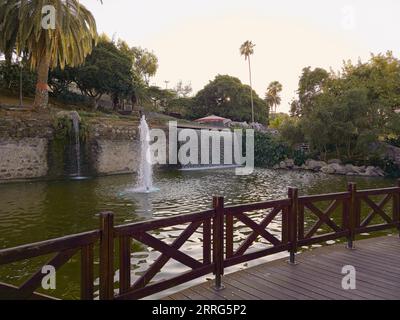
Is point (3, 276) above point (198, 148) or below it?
below

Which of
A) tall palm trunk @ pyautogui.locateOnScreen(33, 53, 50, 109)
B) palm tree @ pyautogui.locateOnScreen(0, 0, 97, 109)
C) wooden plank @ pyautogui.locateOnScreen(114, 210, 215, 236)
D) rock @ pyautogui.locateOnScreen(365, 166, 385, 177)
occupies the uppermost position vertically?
palm tree @ pyautogui.locateOnScreen(0, 0, 97, 109)

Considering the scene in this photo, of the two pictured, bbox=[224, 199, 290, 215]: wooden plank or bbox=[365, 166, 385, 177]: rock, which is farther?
bbox=[365, 166, 385, 177]: rock

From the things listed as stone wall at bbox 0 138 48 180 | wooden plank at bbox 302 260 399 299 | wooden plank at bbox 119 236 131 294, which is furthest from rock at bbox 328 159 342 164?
wooden plank at bbox 119 236 131 294

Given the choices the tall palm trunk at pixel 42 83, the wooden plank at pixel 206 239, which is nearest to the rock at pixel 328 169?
the tall palm trunk at pixel 42 83

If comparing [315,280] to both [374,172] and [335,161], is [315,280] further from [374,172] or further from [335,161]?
[335,161]

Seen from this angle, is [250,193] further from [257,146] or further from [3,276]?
[257,146]

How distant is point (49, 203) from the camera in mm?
12852

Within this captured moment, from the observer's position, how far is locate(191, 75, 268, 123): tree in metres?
54.0

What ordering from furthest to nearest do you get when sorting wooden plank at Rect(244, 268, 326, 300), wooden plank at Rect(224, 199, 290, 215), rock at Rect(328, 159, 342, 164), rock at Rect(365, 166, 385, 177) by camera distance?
1. rock at Rect(328, 159, 342, 164)
2. rock at Rect(365, 166, 385, 177)
3. wooden plank at Rect(224, 199, 290, 215)
4. wooden plank at Rect(244, 268, 326, 300)

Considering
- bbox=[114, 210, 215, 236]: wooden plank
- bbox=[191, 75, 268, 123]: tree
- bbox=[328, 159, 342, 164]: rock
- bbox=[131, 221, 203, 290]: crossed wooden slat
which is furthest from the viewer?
bbox=[191, 75, 268, 123]: tree

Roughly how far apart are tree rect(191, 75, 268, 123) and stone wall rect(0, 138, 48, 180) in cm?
3511

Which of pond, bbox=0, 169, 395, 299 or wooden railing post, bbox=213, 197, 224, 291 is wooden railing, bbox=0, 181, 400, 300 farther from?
pond, bbox=0, 169, 395, 299

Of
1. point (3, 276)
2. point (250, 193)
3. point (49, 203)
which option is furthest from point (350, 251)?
point (49, 203)

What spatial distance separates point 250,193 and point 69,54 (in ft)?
53.1
